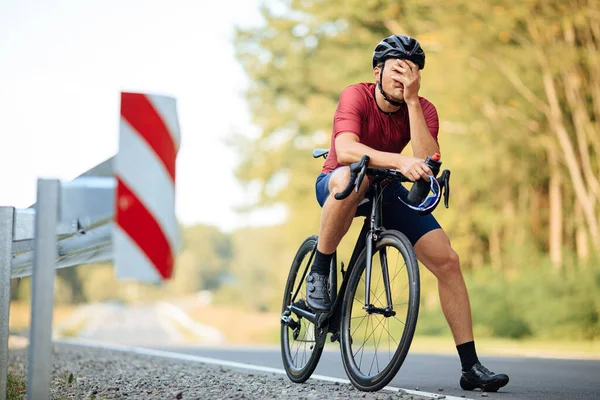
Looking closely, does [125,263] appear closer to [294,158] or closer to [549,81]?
[549,81]

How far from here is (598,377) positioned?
7.73 meters

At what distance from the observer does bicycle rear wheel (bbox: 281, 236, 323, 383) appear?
623cm

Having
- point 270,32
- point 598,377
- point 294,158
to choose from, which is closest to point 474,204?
point 294,158

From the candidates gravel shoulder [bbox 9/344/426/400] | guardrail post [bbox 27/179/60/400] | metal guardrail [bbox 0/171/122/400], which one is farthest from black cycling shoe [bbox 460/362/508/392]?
guardrail post [bbox 27/179/60/400]

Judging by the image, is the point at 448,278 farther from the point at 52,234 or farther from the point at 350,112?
the point at 52,234

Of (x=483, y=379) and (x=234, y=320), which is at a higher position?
(x=234, y=320)

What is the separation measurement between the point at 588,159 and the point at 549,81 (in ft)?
6.78

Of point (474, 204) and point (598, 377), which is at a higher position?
point (474, 204)

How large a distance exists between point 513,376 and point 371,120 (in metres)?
2.86

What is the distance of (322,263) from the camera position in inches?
233

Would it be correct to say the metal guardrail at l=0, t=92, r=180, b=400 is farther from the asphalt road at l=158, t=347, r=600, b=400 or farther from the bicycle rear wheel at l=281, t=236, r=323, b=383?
the asphalt road at l=158, t=347, r=600, b=400

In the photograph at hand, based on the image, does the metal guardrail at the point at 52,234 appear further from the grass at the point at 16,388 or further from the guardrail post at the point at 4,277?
the grass at the point at 16,388

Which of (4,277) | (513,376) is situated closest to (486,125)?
(513,376)

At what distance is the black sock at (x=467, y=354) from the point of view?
5715mm
